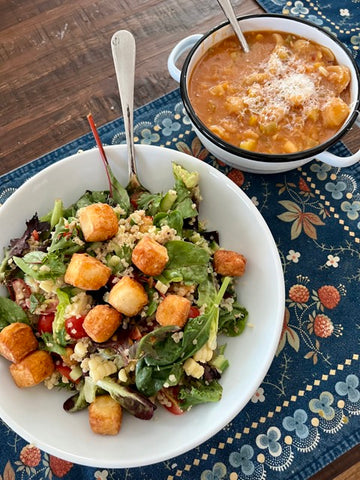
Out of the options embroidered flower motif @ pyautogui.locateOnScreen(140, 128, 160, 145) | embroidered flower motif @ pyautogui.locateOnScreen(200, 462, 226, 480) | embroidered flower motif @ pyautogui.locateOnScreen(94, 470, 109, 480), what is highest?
embroidered flower motif @ pyautogui.locateOnScreen(140, 128, 160, 145)

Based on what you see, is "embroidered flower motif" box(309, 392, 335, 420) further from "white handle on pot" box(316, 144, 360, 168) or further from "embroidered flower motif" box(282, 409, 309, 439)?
"white handle on pot" box(316, 144, 360, 168)

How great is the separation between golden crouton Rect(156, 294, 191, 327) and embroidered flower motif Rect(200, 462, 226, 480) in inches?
28.1

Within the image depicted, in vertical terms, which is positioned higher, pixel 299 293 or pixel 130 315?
pixel 130 315

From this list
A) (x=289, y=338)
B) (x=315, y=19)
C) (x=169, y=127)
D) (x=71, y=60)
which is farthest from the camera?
(x=315, y=19)

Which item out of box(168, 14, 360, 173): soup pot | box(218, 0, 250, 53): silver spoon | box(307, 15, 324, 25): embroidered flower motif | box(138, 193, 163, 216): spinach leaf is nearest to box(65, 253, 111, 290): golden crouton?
box(138, 193, 163, 216): spinach leaf

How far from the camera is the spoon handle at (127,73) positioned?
219 cm

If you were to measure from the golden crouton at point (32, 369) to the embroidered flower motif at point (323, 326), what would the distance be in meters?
1.19

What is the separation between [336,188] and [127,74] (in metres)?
1.18

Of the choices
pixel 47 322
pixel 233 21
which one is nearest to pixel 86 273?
pixel 47 322

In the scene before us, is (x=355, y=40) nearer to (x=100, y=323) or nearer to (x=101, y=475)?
(x=100, y=323)

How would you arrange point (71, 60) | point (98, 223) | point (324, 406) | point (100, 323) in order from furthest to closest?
point (71, 60) < point (324, 406) < point (98, 223) < point (100, 323)

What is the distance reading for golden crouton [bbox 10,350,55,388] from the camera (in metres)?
1.91

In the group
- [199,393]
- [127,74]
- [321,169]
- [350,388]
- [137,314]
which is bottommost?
[350,388]

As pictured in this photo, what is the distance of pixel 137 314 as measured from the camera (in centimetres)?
196
